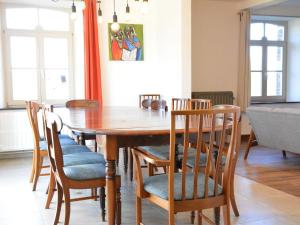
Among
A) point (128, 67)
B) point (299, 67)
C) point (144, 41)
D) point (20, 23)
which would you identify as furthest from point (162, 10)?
point (299, 67)

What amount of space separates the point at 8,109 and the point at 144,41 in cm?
238

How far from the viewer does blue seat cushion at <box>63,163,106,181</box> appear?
89.4 inches

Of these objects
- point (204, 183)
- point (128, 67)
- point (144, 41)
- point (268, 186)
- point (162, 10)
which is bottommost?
point (268, 186)

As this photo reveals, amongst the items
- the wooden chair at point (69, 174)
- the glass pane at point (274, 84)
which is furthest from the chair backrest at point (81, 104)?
the glass pane at point (274, 84)

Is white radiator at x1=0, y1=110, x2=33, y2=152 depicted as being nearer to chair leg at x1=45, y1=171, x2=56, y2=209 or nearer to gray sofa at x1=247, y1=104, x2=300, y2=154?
chair leg at x1=45, y1=171, x2=56, y2=209

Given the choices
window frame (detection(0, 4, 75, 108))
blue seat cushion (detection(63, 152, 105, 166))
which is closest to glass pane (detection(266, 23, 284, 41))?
window frame (detection(0, 4, 75, 108))

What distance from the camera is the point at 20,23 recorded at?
5.27 m

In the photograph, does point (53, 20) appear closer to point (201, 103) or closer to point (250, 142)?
point (201, 103)

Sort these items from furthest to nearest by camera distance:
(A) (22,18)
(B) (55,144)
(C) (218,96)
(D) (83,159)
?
(C) (218,96), (A) (22,18), (D) (83,159), (B) (55,144)

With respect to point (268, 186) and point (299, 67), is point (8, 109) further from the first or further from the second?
point (299, 67)

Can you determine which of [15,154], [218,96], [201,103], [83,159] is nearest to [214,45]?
[218,96]

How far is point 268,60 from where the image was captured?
23.6 ft

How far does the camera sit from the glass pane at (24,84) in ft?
17.4

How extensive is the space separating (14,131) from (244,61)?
3.97 meters
